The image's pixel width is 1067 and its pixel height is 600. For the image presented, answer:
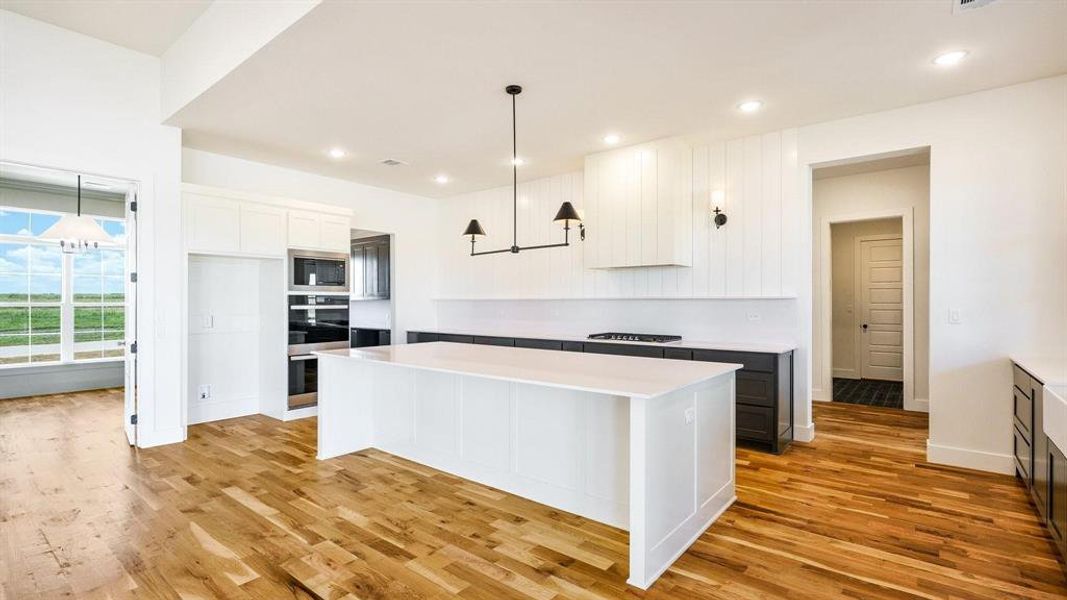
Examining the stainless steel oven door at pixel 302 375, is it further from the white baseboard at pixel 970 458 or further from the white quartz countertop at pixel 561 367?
the white baseboard at pixel 970 458

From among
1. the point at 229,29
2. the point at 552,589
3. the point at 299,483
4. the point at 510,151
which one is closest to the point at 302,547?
the point at 299,483

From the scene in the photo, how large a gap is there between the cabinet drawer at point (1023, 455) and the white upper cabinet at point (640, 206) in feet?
8.51

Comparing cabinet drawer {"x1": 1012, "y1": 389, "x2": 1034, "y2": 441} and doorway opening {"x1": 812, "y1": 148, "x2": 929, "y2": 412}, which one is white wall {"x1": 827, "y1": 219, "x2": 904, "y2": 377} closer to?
doorway opening {"x1": 812, "y1": 148, "x2": 929, "y2": 412}

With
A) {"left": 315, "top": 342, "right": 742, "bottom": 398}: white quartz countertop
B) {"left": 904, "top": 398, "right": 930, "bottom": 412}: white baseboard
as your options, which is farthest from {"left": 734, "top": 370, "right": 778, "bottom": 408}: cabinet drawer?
{"left": 904, "top": 398, "right": 930, "bottom": 412}: white baseboard

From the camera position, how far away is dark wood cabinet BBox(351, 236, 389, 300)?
6.77 metres

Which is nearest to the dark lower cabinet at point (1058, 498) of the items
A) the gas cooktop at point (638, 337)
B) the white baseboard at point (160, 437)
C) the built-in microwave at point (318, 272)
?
the gas cooktop at point (638, 337)

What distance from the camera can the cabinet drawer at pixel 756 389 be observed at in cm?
394

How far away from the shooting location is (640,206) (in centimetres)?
472

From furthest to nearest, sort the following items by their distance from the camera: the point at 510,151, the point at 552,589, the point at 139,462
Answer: the point at 510,151 < the point at 139,462 < the point at 552,589

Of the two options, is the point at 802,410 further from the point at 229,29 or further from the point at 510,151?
the point at 229,29

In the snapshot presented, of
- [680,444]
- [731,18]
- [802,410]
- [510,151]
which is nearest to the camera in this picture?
[680,444]

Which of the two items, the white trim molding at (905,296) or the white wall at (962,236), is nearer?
the white wall at (962,236)

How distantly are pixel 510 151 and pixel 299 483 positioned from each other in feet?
11.2

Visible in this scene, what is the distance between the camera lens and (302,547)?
8.10ft
